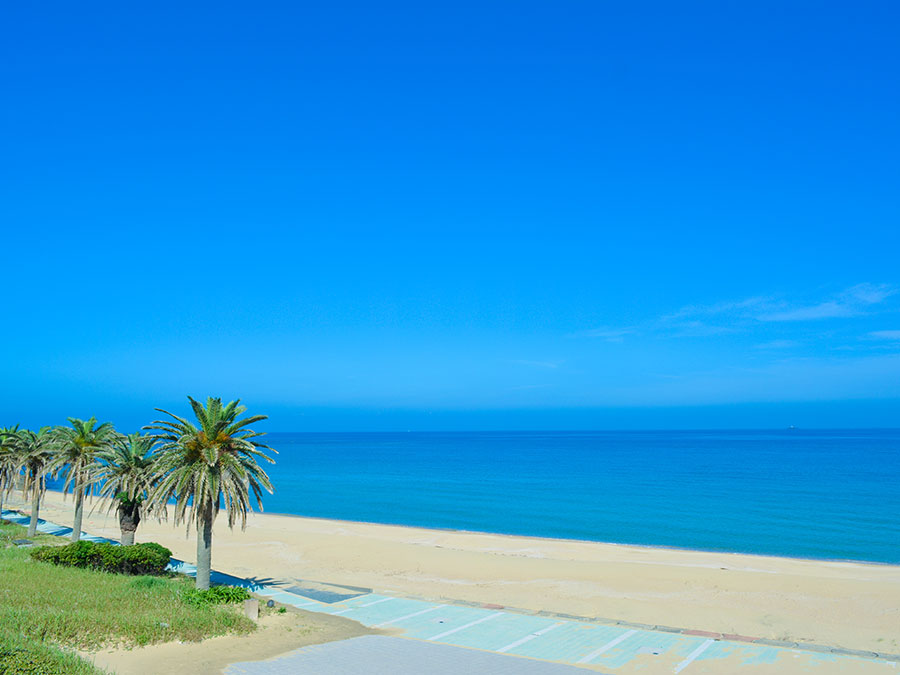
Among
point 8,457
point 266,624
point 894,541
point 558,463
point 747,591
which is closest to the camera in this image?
point 266,624

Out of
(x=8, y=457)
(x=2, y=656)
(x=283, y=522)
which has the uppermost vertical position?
(x=8, y=457)

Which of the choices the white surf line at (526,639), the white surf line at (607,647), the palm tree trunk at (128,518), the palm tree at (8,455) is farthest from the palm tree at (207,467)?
the palm tree at (8,455)

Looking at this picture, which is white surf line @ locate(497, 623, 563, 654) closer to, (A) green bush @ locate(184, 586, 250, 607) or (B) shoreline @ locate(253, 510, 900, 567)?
(A) green bush @ locate(184, 586, 250, 607)

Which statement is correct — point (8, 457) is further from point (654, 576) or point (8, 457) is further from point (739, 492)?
point (739, 492)

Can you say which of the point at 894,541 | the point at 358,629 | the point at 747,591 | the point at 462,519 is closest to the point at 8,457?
the point at 358,629

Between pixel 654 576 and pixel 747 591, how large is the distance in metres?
5.07

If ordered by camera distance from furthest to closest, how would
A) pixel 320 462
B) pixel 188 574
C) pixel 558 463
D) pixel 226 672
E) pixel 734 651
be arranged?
pixel 320 462 < pixel 558 463 < pixel 188 574 < pixel 734 651 < pixel 226 672

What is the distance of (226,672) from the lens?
18.6 metres

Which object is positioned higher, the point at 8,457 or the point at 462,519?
the point at 8,457

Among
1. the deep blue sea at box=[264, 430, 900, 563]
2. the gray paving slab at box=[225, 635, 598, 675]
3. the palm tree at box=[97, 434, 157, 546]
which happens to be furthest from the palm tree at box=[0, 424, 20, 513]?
the deep blue sea at box=[264, 430, 900, 563]

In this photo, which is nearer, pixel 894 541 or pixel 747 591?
pixel 747 591

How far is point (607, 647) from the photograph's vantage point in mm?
22078

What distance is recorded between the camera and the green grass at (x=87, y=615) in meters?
16.9

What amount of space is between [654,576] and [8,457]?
41585 mm
